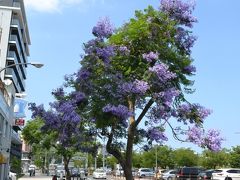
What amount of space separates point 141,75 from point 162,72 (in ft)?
2.73

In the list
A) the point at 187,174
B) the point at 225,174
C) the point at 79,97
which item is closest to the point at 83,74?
the point at 79,97

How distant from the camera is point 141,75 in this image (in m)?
15.8

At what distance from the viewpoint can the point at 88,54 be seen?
16484 mm

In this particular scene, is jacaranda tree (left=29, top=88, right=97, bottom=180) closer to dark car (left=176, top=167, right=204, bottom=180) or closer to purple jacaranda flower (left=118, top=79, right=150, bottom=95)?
purple jacaranda flower (left=118, top=79, right=150, bottom=95)

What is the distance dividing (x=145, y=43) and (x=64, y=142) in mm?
4751

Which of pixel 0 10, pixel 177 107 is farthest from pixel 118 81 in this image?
pixel 0 10

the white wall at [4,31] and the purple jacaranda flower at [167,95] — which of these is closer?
the purple jacaranda flower at [167,95]

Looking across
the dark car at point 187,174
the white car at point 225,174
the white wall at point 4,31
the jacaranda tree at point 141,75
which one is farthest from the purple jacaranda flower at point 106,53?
the white wall at point 4,31

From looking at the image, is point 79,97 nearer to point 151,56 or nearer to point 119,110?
point 119,110

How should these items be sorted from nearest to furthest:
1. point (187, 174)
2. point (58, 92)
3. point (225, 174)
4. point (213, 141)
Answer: point (213, 141) < point (58, 92) < point (187, 174) < point (225, 174)

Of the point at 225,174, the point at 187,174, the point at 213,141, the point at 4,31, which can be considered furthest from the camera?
the point at 4,31

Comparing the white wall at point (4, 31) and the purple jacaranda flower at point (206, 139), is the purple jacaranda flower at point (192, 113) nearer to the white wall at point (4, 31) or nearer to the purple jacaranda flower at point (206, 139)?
the purple jacaranda flower at point (206, 139)

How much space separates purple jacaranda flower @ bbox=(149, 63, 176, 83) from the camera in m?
15.2

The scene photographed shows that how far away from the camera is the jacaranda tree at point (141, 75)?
15.5 meters
